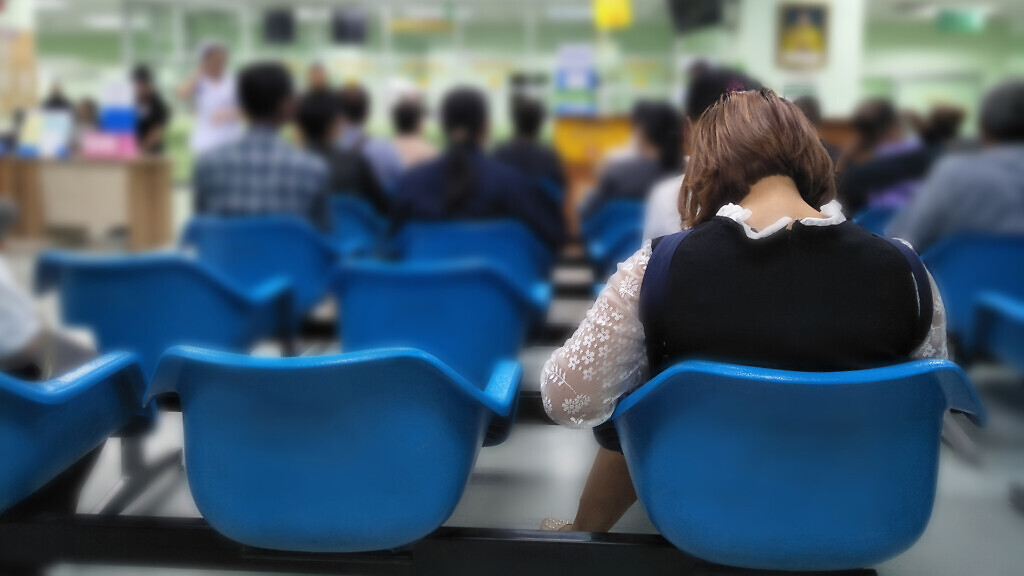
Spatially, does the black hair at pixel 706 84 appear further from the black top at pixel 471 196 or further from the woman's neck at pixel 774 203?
the black top at pixel 471 196

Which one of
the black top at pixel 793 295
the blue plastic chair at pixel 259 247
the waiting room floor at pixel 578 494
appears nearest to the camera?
the black top at pixel 793 295

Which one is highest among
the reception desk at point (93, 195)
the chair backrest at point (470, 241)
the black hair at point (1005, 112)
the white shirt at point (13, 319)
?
the black hair at point (1005, 112)

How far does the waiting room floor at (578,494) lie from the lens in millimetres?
1932

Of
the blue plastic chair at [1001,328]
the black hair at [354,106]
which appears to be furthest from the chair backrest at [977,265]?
the black hair at [354,106]

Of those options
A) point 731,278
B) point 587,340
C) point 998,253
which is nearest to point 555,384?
point 587,340

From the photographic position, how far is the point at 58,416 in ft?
3.79

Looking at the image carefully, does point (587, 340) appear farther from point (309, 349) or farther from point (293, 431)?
point (309, 349)

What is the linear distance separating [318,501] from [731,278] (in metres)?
0.60

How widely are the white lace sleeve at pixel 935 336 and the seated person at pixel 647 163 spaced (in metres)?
2.06

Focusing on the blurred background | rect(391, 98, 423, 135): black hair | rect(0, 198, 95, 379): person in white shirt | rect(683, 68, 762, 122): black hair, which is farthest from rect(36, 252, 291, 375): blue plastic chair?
rect(391, 98, 423, 135): black hair

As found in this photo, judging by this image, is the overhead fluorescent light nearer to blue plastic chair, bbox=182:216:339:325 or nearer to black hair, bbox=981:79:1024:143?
blue plastic chair, bbox=182:216:339:325

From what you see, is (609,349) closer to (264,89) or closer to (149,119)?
(264,89)


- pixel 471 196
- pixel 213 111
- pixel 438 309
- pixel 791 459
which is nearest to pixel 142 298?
pixel 438 309

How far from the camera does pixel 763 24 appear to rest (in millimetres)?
8281
